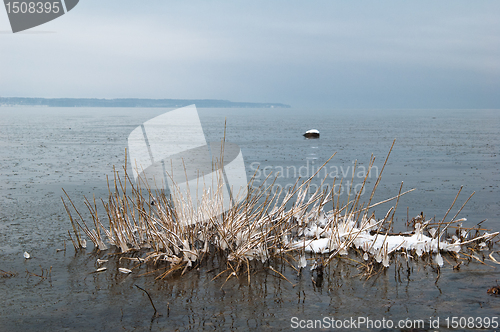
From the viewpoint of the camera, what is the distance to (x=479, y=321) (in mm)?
4152

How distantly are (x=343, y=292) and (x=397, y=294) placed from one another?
0.62m

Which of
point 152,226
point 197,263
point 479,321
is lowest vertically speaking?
point 479,321

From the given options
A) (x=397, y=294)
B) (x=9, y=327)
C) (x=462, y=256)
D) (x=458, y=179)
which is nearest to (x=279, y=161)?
(x=458, y=179)

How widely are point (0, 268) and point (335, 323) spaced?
4.51m

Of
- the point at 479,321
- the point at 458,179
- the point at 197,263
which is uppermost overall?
the point at 197,263

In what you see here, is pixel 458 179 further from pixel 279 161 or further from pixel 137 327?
pixel 137 327

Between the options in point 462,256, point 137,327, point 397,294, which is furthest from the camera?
point 462,256

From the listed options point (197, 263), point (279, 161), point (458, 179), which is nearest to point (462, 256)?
point (197, 263)

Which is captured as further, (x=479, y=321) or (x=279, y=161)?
(x=279, y=161)

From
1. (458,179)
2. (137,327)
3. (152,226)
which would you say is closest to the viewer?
(137,327)

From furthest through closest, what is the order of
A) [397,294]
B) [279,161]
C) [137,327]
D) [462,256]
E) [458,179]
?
[279,161] < [458,179] < [462,256] < [397,294] < [137,327]

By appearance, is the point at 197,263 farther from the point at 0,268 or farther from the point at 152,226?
the point at 0,268

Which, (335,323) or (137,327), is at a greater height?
(137,327)

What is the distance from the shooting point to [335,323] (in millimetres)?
4148
